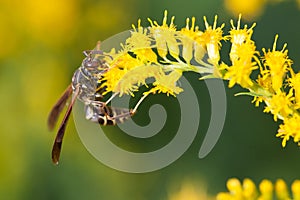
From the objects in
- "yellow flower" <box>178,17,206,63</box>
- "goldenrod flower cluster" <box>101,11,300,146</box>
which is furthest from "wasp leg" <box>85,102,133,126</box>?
"yellow flower" <box>178,17,206,63</box>

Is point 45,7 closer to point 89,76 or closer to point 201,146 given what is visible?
point 201,146

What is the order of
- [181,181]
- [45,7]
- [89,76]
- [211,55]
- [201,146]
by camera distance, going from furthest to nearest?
1. [45,7]
2. [201,146]
3. [181,181]
4. [89,76]
5. [211,55]

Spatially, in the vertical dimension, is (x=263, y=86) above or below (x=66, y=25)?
below

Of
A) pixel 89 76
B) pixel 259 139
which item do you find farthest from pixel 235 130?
pixel 89 76

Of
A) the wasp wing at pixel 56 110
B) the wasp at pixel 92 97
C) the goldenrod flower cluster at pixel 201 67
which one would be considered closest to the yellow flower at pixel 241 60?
the goldenrod flower cluster at pixel 201 67

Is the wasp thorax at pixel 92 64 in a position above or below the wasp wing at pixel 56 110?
above

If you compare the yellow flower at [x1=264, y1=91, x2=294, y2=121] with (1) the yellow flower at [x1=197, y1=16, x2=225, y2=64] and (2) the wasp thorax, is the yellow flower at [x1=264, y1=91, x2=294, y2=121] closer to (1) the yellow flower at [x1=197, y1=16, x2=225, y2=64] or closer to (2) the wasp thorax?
(1) the yellow flower at [x1=197, y1=16, x2=225, y2=64]

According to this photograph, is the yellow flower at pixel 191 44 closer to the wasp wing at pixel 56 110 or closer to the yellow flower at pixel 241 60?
the yellow flower at pixel 241 60
